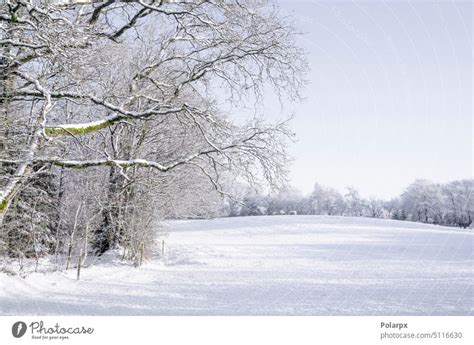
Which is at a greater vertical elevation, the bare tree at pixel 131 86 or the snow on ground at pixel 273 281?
the bare tree at pixel 131 86

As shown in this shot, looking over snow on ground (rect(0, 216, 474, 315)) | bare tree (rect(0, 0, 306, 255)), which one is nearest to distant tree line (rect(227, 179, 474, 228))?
snow on ground (rect(0, 216, 474, 315))

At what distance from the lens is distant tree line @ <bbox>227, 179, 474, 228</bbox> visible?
60.4m

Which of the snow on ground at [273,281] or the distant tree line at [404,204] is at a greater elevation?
the distant tree line at [404,204]

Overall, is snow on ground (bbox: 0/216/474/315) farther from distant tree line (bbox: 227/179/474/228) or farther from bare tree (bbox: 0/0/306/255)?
distant tree line (bbox: 227/179/474/228)

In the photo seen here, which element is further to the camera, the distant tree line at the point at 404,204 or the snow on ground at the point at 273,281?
the distant tree line at the point at 404,204

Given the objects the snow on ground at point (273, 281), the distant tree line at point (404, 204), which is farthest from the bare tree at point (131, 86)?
the distant tree line at point (404, 204)

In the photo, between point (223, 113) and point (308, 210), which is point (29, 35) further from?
point (308, 210)

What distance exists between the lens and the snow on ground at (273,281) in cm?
803

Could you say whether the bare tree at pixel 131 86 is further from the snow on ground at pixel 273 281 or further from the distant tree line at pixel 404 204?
the distant tree line at pixel 404 204

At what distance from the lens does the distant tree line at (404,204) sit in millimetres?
60438

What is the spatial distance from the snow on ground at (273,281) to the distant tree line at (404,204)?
1255 inches

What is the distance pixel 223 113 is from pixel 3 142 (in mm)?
4651

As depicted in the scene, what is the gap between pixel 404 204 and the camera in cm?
6712
